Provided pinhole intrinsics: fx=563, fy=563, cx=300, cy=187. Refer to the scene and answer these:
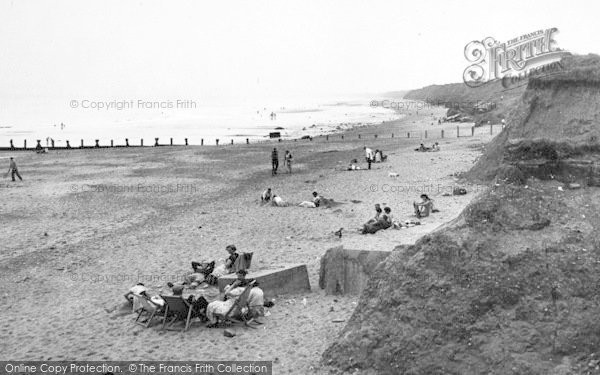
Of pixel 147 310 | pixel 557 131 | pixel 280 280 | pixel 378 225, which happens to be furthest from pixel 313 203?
pixel 147 310

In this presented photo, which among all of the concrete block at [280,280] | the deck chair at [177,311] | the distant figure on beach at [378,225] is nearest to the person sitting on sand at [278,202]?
the distant figure on beach at [378,225]

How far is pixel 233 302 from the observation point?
1045 cm

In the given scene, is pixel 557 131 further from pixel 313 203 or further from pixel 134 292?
pixel 134 292

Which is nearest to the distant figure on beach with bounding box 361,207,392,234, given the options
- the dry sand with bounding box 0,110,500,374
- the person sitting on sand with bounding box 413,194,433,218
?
the dry sand with bounding box 0,110,500,374

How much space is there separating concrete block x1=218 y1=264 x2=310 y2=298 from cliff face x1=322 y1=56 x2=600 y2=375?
3338mm

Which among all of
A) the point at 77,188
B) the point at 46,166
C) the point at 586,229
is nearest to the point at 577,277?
the point at 586,229

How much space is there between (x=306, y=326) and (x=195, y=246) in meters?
7.00

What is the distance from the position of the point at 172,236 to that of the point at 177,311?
24.9 feet

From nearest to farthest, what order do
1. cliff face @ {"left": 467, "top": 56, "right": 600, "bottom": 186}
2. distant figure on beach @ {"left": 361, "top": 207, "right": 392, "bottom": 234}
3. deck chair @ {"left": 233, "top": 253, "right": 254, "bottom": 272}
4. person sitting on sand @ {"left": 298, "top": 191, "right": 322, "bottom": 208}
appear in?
1. cliff face @ {"left": 467, "top": 56, "right": 600, "bottom": 186}
2. deck chair @ {"left": 233, "top": 253, "right": 254, "bottom": 272}
3. distant figure on beach @ {"left": 361, "top": 207, "right": 392, "bottom": 234}
4. person sitting on sand @ {"left": 298, "top": 191, "right": 322, "bottom": 208}

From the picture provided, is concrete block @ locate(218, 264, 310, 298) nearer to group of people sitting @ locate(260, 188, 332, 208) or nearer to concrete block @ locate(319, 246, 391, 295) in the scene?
concrete block @ locate(319, 246, 391, 295)

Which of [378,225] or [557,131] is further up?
[557,131]

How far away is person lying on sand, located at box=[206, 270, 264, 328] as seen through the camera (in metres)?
10.3

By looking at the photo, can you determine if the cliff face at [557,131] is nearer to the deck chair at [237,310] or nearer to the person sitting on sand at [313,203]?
the deck chair at [237,310]

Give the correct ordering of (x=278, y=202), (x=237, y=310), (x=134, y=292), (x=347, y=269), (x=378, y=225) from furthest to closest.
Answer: (x=278, y=202) → (x=378, y=225) → (x=347, y=269) → (x=134, y=292) → (x=237, y=310)
